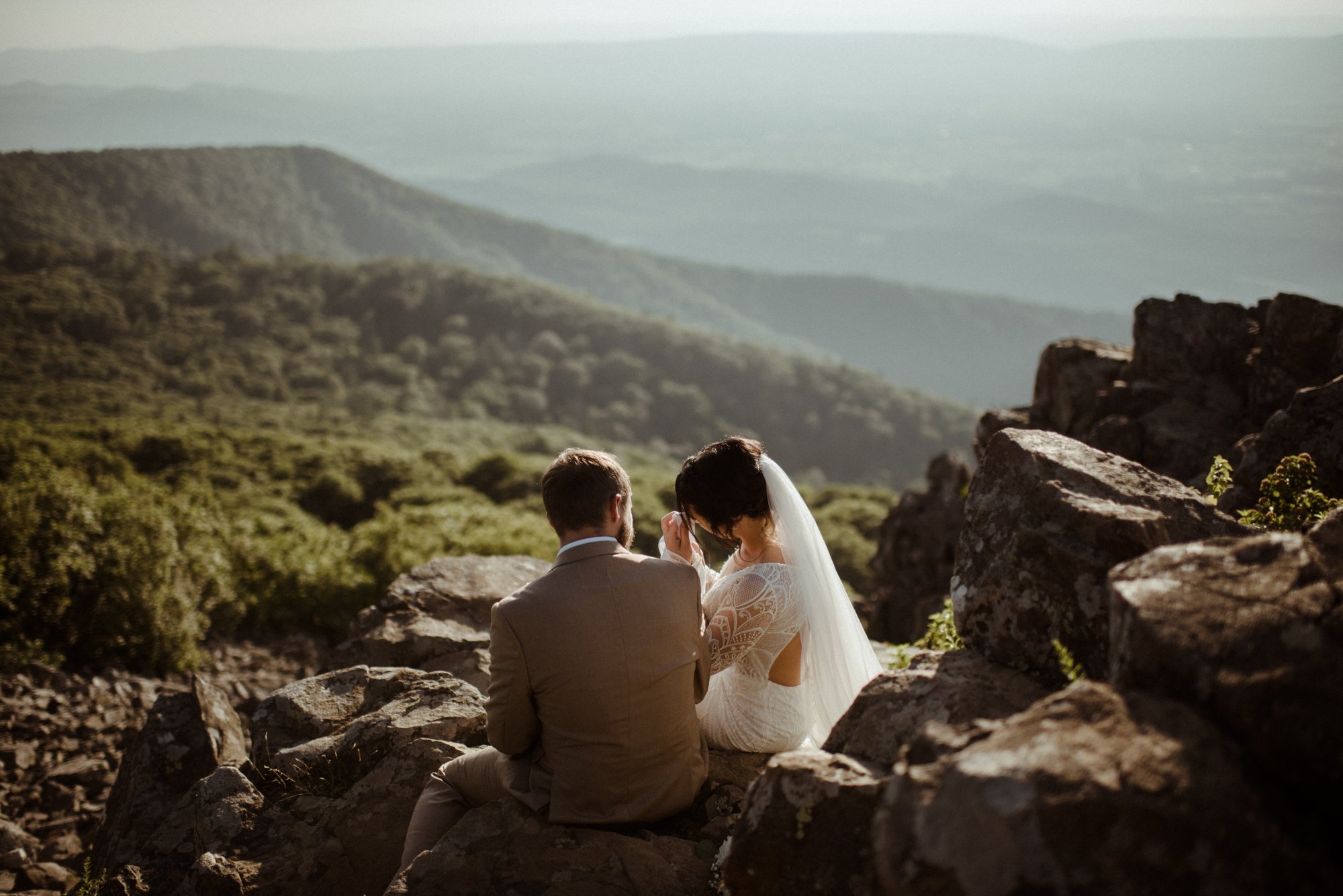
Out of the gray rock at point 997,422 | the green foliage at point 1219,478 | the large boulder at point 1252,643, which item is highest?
the large boulder at point 1252,643

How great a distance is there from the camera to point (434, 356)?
3068 inches

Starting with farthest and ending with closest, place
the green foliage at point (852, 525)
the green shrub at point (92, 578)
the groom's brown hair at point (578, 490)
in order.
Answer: the green foliage at point (852, 525), the green shrub at point (92, 578), the groom's brown hair at point (578, 490)

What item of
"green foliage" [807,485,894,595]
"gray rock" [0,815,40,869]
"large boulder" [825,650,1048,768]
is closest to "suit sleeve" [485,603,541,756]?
"large boulder" [825,650,1048,768]

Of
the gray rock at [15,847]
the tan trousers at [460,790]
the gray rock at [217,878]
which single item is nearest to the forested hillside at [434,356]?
the gray rock at [15,847]

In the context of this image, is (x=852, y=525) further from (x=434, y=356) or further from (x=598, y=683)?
(x=434, y=356)

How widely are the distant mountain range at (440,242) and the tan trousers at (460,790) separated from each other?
226ft

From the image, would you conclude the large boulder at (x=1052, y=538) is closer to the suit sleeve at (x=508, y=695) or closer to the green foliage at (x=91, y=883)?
the suit sleeve at (x=508, y=695)

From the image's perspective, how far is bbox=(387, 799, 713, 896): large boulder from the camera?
3.64 meters

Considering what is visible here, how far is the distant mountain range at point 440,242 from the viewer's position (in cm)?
7269

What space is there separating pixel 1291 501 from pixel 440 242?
507ft

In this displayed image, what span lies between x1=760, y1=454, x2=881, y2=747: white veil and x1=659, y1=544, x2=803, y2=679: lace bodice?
11 centimetres

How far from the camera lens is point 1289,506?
15.5 ft

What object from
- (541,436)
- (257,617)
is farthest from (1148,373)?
(541,436)

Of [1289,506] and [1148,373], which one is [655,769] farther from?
[1148,373]
